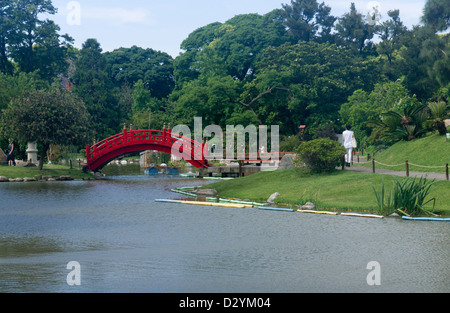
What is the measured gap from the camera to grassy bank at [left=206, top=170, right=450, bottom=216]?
915 inches

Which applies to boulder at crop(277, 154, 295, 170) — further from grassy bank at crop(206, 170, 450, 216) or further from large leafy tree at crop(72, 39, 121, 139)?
large leafy tree at crop(72, 39, 121, 139)

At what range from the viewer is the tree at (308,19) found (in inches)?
3056

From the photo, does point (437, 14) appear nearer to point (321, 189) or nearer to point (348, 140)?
point (348, 140)

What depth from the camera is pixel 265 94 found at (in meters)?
60.0

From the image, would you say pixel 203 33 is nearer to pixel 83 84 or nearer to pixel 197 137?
pixel 83 84

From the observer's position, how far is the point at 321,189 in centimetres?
2642

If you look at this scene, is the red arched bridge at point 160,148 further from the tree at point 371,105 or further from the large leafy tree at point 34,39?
the large leafy tree at point 34,39

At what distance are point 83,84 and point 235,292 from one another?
69908 millimetres

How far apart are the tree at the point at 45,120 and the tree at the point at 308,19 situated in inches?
1581

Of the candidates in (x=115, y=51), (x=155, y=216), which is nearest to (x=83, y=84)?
(x=115, y=51)

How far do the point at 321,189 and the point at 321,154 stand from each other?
3.39m

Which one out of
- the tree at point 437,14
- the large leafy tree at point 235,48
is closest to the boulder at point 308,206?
the tree at point 437,14

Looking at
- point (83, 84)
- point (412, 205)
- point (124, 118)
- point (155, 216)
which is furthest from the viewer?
point (124, 118)

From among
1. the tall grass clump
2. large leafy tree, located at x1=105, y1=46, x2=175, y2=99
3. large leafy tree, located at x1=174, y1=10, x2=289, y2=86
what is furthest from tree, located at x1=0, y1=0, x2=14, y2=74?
the tall grass clump
